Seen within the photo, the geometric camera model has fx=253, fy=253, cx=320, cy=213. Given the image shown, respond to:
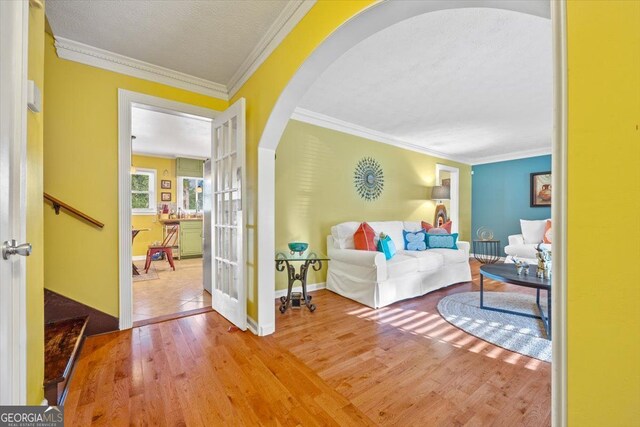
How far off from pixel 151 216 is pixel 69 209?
4.49 m

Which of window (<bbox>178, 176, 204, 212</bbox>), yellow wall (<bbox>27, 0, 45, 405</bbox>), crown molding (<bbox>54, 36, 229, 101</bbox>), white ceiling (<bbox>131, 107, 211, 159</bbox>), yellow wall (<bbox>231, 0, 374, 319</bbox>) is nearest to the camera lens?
yellow wall (<bbox>27, 0, 45, 405</bbox>)

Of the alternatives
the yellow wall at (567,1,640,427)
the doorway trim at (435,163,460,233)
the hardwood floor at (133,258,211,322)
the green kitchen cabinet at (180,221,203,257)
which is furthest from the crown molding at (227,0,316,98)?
the doorway trim at (435,163,460,233)

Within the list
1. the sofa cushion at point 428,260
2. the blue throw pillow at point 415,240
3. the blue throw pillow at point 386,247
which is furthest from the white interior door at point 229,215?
the blue throw pillow at point 415,240

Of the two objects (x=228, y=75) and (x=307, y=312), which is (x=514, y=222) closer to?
(x=307, y=312)

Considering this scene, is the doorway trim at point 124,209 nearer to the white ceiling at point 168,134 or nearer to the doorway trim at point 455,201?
the white ceiling at point 168,134

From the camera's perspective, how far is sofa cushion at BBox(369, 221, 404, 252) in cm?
394

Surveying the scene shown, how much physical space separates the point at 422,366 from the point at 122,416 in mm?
1873

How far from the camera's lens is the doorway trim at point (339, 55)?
2.12 feet

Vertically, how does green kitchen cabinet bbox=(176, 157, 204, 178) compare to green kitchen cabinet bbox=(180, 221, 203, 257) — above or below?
above

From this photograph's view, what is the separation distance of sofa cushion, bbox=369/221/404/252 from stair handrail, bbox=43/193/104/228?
323 centimetres

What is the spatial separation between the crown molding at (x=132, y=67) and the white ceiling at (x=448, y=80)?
1149 mm

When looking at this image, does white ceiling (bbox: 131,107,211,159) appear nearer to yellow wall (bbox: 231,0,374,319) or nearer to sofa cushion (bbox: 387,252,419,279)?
yellow wall (bbox: 231,0,374,319)

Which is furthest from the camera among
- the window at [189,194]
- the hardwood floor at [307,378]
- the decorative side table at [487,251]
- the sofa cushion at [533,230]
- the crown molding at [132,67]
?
the window at [189,194]

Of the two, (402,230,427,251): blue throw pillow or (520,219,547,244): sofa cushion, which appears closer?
(402,230,427,251): blue throw pillow
